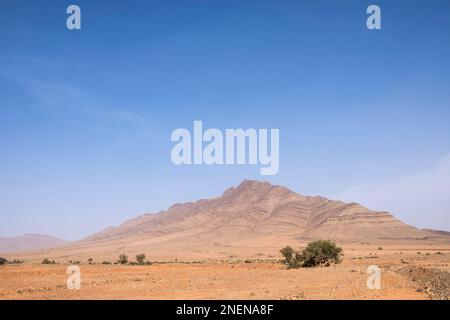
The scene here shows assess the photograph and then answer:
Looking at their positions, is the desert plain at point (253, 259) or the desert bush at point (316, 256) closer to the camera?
the desert plain at point (253, 259)

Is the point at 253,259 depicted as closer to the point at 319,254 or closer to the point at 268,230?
the point at 319,254

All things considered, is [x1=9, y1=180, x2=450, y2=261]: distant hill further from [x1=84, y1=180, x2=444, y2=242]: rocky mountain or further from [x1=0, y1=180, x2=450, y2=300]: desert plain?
[x1=0, y1=180, x2=450, y2=300]: desert plain

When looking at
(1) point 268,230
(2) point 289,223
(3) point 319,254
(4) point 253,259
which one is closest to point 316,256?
(3) point 319,254

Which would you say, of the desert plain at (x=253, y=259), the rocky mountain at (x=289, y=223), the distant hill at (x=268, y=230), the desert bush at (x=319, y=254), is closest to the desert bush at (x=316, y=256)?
the desert bush at (x=319, y=254)

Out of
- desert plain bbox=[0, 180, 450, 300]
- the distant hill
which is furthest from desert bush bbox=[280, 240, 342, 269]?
the distant hill

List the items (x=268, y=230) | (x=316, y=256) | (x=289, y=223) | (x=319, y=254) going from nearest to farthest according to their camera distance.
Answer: (x=316, y=256)
(x=319, y=254)
(x=268, y=230)
(x=289, y=223)

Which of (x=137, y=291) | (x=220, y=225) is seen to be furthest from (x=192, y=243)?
(x=137, y=291)

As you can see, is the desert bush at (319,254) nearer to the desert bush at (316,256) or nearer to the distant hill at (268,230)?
the desert bush at (316,256)

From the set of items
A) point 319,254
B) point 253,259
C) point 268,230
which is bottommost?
point 253,259

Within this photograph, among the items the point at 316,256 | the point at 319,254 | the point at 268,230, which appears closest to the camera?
the point at 316,256

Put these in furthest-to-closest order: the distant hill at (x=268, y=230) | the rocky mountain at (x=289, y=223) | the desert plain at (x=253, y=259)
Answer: the rocky mountain at (x=289, y=223), the distant hill at (x=268, y=230), the desert plain at (x=253, y=259)
